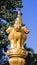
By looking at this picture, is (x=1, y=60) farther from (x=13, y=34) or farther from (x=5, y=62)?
(x=13, y=34)

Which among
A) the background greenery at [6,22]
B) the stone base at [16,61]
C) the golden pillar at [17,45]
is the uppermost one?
the golden pillar at [17,45]

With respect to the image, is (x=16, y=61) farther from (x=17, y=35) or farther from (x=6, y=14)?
(x=6, y=14)

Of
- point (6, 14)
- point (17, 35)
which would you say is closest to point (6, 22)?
point (6, 14)

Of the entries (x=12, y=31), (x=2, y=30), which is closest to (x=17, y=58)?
(x=12, y=31)

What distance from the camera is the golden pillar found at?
934 centimetres

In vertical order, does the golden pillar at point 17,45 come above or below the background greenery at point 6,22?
above

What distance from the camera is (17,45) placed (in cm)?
953

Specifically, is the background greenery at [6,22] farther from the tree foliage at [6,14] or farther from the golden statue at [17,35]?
the golden statue at [17,35]

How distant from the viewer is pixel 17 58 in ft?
30.6

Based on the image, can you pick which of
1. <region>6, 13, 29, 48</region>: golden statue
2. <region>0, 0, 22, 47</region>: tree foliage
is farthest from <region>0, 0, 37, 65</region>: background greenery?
<region>6, 13, 29, 48</region>: golden statue

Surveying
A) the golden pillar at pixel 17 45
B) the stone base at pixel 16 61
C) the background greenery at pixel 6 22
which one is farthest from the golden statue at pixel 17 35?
the background greenery at pixel 6 22

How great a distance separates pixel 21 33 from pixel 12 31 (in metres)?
0.31

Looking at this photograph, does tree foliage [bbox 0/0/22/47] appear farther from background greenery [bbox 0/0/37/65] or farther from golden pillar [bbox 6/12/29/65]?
golden pillar [bbox 6/12/29/65]

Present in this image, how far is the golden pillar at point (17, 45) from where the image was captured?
934 cm
